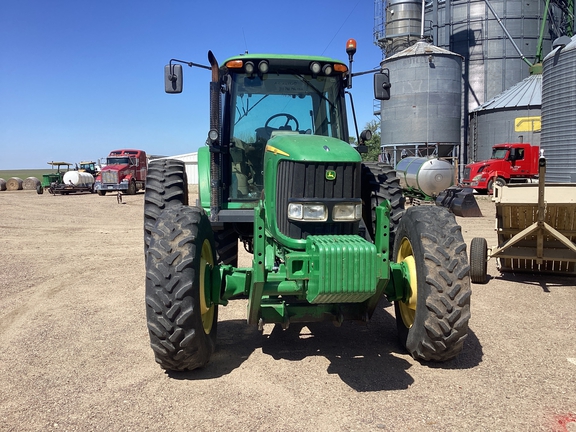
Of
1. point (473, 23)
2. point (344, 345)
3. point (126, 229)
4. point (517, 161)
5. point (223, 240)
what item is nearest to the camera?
point (344, 345)

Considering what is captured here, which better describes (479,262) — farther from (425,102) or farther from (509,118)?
(509,118)

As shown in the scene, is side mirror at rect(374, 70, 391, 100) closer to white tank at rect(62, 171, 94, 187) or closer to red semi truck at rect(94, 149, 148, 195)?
red semi truck at rect(94, 149, 148, 195)

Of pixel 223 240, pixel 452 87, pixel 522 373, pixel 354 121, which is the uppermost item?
pixel 452 87

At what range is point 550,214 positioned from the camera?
7027 mm

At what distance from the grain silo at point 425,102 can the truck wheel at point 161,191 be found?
78.8ft

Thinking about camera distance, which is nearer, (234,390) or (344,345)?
(234,390)

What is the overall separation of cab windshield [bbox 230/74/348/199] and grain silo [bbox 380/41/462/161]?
23425mm

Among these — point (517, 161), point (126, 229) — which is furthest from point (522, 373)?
point (517, 161)

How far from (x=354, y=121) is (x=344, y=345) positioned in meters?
2.35

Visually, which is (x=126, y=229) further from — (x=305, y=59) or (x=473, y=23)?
(x=473, y=23)

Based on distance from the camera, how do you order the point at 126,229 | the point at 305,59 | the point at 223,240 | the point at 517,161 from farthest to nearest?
the point at 517,161
the point at 126,229
the point at 223,240
the point at 305,59

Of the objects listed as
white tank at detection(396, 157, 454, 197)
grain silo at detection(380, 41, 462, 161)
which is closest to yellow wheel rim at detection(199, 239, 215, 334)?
white tank at detection(396, 157, 454, 197)

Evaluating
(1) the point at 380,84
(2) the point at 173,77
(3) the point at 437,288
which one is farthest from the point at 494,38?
(3) the point at 437,288

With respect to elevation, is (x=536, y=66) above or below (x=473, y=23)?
below
